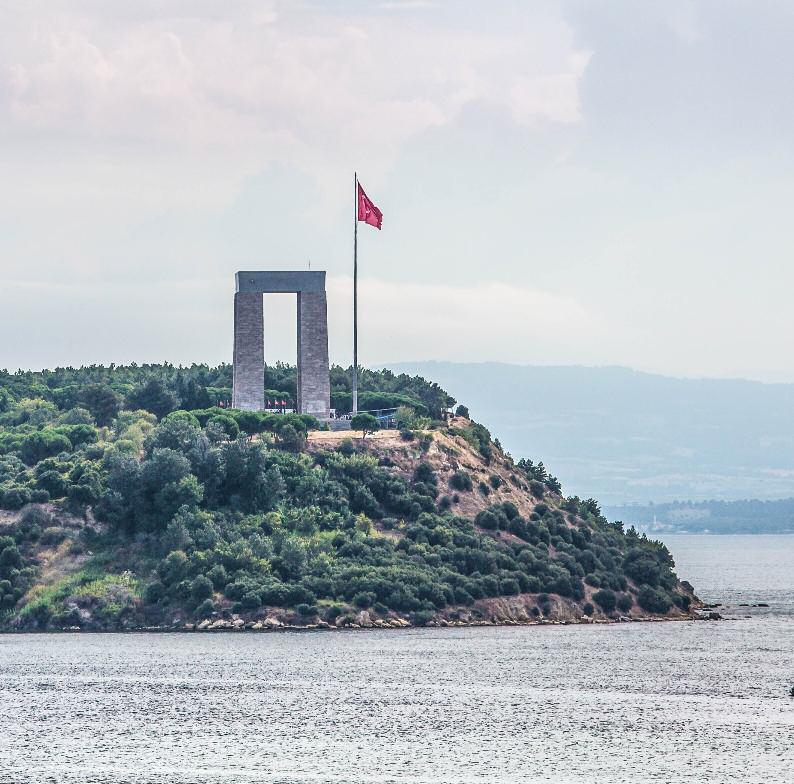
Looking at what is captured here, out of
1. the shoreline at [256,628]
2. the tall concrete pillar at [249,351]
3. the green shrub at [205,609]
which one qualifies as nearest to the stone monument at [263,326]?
the tall concrete pillar at [249,351]

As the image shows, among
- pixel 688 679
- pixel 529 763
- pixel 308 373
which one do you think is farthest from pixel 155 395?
pixel 529 763

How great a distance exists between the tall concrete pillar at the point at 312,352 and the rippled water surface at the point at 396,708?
32.7 m

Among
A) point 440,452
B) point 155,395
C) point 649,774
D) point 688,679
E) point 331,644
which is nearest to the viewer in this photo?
point 649,774

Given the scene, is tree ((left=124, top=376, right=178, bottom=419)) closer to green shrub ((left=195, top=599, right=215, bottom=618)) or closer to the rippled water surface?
green shrub ((left=195, top=599, right=215, bottom=618))

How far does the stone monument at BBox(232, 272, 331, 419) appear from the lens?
461ft

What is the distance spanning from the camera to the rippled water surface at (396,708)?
63656 millimetres

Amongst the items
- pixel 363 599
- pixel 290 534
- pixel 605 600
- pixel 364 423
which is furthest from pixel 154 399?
pixel 605 600

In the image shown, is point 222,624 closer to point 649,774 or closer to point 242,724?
point 242,724

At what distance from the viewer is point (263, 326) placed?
141000 mm

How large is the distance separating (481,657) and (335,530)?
104ft

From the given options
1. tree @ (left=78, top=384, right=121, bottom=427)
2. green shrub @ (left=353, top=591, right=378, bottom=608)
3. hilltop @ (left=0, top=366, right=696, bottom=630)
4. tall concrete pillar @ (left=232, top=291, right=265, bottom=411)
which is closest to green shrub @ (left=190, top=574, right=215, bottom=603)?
hilltop @ (left=0, top=366, right=696, bottom=630)

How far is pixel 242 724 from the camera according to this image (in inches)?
2889

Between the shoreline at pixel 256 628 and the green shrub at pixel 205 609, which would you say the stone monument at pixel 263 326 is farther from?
the shoreline at pixel 256 628

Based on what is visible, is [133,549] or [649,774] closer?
[649,774]
